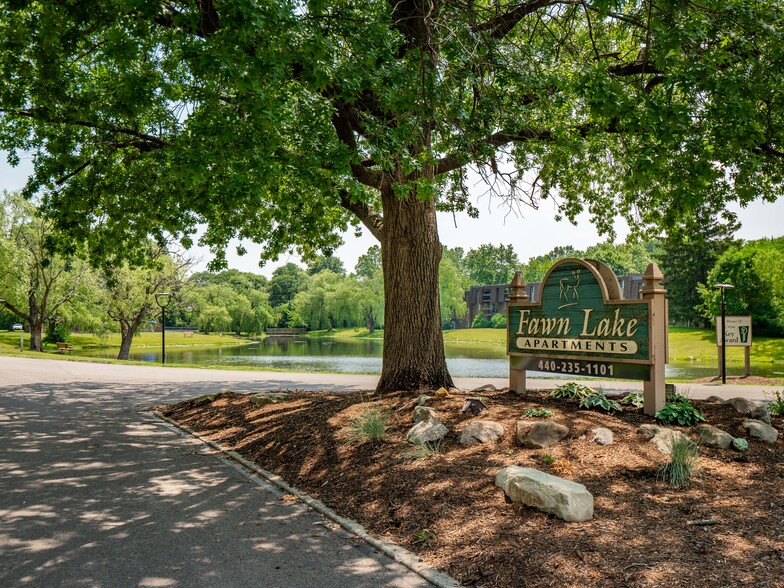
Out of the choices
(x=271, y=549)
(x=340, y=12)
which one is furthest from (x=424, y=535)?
(x=340, y=12)

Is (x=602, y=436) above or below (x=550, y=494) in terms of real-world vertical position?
above

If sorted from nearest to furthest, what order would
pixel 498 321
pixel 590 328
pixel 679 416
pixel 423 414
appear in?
pixel 679 416 → pixel 423 414 → pixel 590 328 → pixel 498 321

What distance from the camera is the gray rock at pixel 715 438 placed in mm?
5480

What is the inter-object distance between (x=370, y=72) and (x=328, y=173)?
5.67 ft

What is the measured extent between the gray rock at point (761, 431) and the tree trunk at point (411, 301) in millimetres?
4074

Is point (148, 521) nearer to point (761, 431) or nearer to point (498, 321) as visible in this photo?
point (761, 431)

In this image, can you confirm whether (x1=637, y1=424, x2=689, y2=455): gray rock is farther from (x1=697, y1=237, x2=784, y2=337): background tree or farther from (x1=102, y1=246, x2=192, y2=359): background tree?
(x1=697, y1=237, x2=784, y2=337): background tree

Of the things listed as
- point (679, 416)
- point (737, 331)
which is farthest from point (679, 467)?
point (737, 331)

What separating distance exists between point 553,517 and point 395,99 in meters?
4.51

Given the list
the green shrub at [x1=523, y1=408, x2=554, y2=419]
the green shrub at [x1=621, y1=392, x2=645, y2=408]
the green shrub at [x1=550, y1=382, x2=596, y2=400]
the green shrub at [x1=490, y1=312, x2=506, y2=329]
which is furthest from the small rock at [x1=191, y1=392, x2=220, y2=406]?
the green shrub at [x1=490, y1=312, x2=506, y2=329]

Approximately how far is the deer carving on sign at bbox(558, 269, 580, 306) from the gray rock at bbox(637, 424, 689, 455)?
1.94 meters

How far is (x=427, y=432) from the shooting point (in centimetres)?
591

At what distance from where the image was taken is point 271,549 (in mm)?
4051

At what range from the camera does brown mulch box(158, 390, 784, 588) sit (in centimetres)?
340
